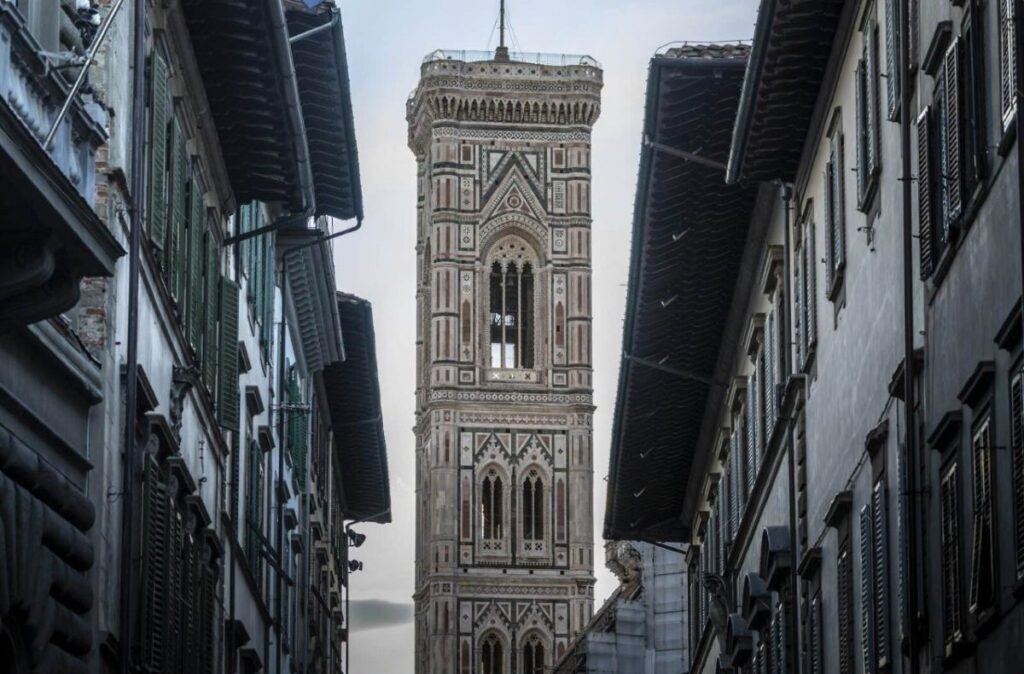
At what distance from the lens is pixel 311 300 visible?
41.3m

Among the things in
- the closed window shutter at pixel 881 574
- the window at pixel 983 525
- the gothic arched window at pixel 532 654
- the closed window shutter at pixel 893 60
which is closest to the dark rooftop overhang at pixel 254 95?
the closed window shutter at pixel 893 60

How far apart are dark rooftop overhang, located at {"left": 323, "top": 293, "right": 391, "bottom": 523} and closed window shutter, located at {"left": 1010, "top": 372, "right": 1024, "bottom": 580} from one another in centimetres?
3323

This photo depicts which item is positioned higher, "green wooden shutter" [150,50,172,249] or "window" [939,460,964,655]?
"green wooden shutter" [150,50,172,249]

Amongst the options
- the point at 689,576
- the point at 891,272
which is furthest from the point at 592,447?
the point at 891,272

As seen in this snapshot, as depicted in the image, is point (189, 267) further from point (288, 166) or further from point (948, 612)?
point (948, 612)

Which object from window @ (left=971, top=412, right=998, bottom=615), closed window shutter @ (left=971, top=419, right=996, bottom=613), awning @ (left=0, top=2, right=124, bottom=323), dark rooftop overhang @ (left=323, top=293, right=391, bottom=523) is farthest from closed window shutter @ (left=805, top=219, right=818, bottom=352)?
dark rooftop overhang @ (left=323, top=293, right=391, bottom=523)

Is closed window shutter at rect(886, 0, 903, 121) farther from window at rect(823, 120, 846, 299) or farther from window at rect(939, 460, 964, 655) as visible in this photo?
window at rect(939, 460, 964, 655)

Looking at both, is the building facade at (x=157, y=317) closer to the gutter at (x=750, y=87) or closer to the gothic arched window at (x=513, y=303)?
the gutter at (x=750, y=87)

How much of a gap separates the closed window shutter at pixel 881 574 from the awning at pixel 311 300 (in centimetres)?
1702

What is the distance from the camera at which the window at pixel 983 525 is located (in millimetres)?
14852

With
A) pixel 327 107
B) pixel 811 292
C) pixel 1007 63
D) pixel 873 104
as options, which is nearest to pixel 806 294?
pixel 811 292

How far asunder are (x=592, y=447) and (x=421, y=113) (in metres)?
16.6

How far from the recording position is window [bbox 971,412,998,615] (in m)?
14.9

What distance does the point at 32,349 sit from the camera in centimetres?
1627
